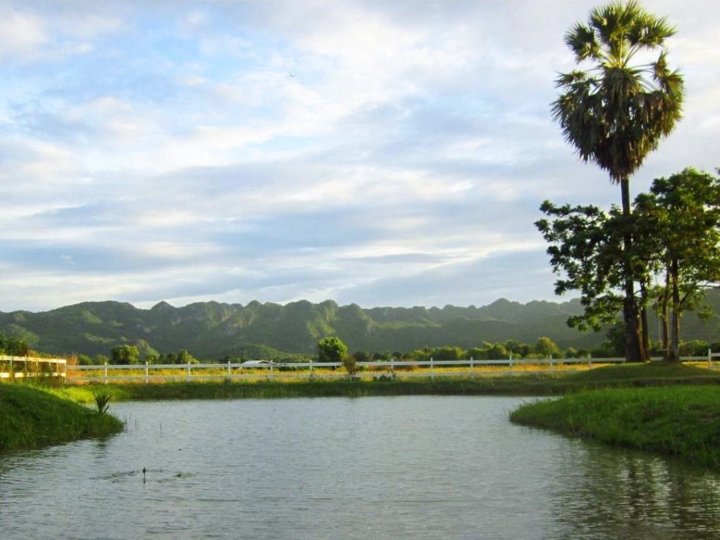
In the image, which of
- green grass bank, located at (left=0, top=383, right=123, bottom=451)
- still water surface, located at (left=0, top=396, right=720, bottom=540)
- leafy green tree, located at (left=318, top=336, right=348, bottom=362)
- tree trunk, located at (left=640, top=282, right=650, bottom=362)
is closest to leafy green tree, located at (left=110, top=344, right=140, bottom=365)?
leafy green tree, located at (left=318, top=336, right=348, bottom=362)

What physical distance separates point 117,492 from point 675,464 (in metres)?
10.4

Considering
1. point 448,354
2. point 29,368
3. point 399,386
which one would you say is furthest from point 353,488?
point 448,354

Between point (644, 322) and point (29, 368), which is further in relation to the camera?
point (644, 322)

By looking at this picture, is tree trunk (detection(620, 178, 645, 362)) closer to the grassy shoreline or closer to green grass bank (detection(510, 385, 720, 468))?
the grassy shoreline

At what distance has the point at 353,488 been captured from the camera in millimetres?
14602

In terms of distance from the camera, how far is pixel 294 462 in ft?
58.9

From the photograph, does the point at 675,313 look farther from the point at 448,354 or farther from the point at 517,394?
the point at 448,354

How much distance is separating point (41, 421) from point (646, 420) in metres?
15.8

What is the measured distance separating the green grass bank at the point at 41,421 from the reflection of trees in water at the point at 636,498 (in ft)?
43.8

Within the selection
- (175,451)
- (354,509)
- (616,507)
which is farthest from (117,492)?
(616,507)

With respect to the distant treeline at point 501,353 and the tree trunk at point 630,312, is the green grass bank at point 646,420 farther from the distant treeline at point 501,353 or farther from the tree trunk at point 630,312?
the distant treeline at point 501,353

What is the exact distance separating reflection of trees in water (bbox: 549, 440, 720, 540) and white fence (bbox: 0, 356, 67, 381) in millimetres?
25676

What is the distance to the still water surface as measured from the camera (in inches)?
452

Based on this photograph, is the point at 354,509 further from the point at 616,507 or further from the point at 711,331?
the point at 711,331
